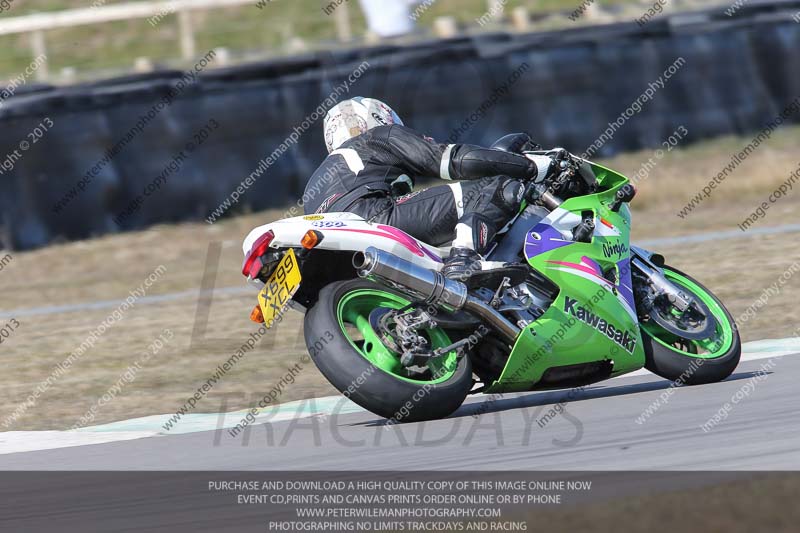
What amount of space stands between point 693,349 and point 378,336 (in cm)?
184

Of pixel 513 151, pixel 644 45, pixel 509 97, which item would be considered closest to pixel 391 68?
pixel 509 97

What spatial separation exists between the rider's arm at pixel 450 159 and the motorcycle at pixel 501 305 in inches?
10.3

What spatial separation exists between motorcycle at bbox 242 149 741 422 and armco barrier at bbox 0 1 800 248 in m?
8.53

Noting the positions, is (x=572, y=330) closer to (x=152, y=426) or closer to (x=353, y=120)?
(x=353, y=120)

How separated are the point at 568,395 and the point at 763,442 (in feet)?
5.71

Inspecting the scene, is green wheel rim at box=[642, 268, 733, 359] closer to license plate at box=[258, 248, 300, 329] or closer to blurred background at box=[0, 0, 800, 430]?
license plate at box=[258, 248, 300, 329]

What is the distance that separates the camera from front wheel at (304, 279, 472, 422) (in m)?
5.68

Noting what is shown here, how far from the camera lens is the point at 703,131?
17.0 metres

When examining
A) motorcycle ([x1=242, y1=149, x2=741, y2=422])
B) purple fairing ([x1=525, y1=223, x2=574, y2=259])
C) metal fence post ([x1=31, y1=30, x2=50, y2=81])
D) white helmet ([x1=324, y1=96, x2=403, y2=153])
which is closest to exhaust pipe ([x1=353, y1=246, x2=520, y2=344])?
motorcycle ([x1=242, y1=149, x2=741, y2=422])

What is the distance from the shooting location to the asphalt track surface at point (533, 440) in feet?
16.3

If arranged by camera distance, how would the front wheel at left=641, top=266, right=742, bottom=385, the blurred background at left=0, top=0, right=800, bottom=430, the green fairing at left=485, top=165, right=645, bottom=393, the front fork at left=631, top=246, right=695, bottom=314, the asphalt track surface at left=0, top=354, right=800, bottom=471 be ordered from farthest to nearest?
1. the blurred background at left=0, top=0, right=800, bottom=430
2. the front fork at left=631, top=246, right=695, bottom=314
3. the front wheel at left=641, top=266, right=742, bottom=385
4. the green fairing at left=485, top=165, right=645, bottom=393
5. the asphalt track surface at left=0, top=354, right=800, bottom=471

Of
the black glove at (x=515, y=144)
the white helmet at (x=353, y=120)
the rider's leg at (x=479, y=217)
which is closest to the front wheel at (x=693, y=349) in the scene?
the rider's leg at (x=479, y=217)

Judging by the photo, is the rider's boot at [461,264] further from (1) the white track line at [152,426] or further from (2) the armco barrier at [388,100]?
(2) the armco barrier at [388,100]

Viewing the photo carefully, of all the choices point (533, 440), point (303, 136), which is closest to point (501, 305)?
point (533, 440)
